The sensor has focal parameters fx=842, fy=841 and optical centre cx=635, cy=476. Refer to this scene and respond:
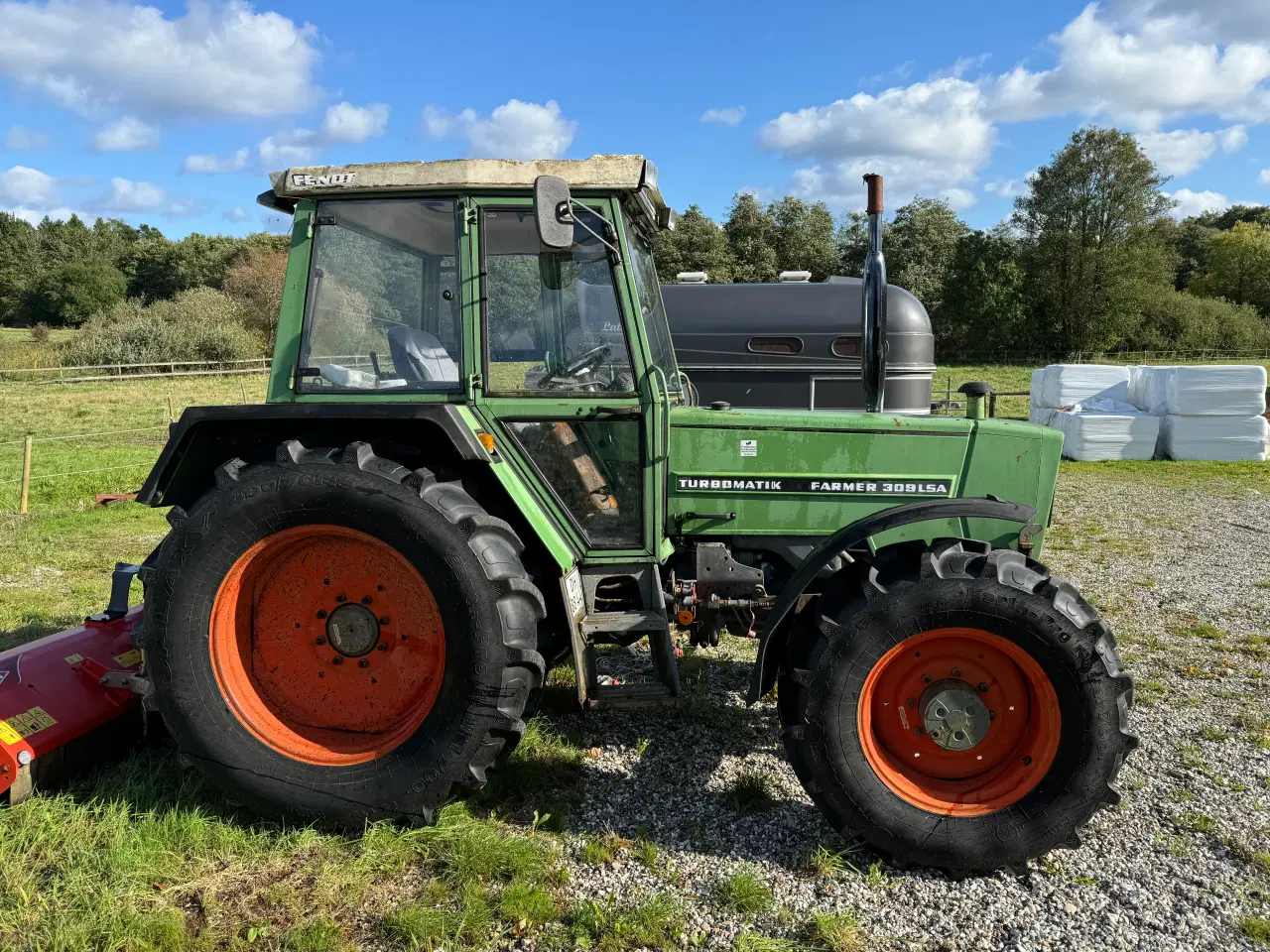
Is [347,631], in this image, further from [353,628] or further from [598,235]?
[598,235]

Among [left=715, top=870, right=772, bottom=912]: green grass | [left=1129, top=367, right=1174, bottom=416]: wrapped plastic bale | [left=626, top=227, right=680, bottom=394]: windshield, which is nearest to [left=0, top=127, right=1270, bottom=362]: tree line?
[left=1129, top=367, right=1174, bottom=416]: wrapped plastic bale

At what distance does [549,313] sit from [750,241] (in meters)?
31.1

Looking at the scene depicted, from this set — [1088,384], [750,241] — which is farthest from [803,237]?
[1088,384]

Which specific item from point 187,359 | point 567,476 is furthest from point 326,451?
point 187,359

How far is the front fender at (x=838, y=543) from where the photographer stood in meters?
2.99

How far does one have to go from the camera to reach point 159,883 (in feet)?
9.00

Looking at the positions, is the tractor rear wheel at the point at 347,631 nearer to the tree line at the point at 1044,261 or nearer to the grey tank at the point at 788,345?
the grey tank at the point at 788,345

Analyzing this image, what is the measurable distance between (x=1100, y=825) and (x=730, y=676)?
1946mm

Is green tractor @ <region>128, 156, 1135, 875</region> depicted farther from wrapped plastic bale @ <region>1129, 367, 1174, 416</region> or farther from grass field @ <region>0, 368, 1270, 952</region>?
A: wrapped plastic bale @ <region>1129, 367, 1174, 416</region>

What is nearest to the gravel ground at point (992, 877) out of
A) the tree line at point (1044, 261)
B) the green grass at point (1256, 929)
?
the green grass at point (1256, 929)

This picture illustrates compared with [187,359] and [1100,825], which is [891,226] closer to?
[187,359]

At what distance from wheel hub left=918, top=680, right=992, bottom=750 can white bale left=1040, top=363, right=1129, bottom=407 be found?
40.9 ft

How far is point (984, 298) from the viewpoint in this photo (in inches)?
1369

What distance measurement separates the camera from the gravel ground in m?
2.61
